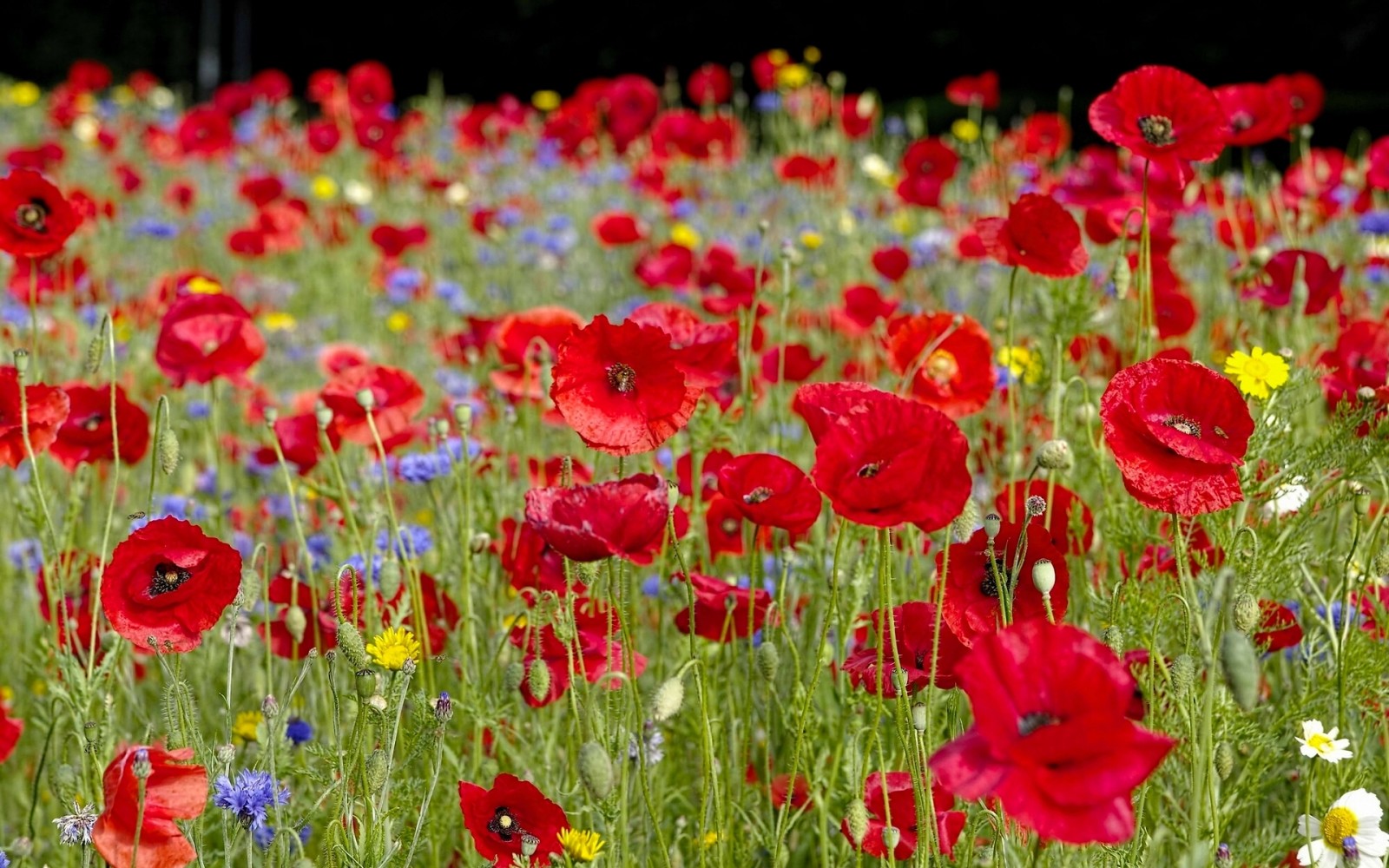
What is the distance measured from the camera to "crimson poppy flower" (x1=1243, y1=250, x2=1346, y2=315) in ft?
7.06

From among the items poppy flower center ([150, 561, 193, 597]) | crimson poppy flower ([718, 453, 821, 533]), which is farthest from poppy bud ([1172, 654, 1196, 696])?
poppy flower center ([150, 561, 193, 597])

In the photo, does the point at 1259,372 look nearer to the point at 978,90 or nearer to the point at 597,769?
the point at 597,769

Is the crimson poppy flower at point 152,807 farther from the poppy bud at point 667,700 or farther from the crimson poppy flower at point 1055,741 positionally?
the crimson poppy flower at point 1055,741

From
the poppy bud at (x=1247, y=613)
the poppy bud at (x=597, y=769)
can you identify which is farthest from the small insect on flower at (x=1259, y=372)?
the poppy bud at (x=597, y=769)

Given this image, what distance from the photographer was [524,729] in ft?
5.98

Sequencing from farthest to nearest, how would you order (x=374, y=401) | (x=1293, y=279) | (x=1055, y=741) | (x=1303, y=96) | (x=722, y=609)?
(x=1303, y=96) < (x=1293, y=279) < (x=374, y=401) < (x=722, y=609) < (x=1055, y=741)

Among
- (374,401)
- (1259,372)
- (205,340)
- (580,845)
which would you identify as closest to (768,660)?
(580,845)

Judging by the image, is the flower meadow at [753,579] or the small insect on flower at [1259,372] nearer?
the flower meadow at [753,579]

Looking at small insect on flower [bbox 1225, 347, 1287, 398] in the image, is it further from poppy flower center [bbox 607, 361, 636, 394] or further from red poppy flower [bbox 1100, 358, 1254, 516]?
poppy flower center [bbox 607, 361, 636, 394]

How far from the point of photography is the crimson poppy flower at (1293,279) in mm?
2152

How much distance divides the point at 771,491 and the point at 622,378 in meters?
0.18

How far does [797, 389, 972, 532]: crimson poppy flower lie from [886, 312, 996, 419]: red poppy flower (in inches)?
26.6

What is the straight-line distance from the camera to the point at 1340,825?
4.34 ft

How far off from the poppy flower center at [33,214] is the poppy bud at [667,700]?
107 centimetres
